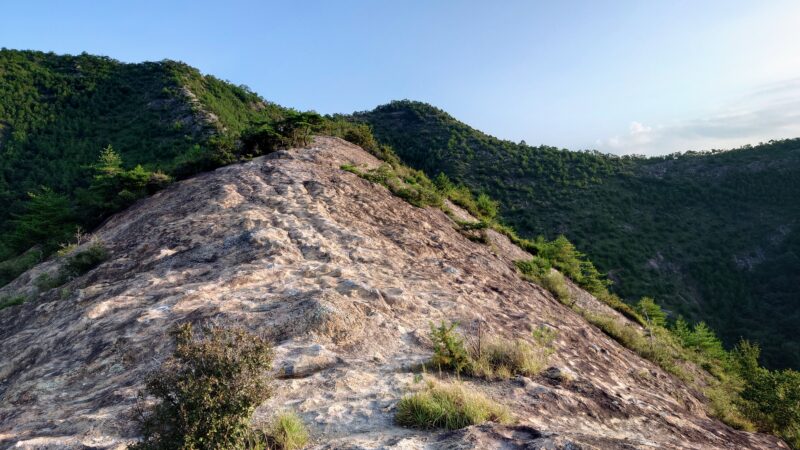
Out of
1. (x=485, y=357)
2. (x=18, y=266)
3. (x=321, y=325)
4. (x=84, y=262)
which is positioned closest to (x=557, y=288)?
(x=485, y=357)

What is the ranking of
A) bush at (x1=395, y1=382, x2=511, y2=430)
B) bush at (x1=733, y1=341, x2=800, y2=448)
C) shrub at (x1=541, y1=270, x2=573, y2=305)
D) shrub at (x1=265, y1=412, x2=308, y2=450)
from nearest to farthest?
shrub at (x1=265, y1=412, x2=308, y2=450) < bush at (x1=395, y1=382, x2=511, y2=430) < bush at (x1=733, y1=341, x2=800, y2=448) < shrub at (x1=541, y1=270, x2=573, y2=305)

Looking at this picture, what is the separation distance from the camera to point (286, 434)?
11.4 feet

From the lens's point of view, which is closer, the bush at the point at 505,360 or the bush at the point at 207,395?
the bush at the point at 207,395

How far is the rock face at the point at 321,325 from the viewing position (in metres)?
4.07

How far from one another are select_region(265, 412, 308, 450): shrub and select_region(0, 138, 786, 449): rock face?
15 centimetres

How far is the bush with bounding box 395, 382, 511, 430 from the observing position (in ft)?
12.3

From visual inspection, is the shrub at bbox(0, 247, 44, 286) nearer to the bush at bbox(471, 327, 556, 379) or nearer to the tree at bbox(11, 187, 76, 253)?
the tree at bbox(11, 187, 76, 253)

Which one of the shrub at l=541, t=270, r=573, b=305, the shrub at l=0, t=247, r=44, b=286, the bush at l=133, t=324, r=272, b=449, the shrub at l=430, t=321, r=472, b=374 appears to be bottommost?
the shrub at l=541, t=270, r=573, b=305

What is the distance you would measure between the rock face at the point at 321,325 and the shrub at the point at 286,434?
0.15m

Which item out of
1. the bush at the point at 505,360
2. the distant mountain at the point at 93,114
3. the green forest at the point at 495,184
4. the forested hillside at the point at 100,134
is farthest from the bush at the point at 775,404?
the distant mountain at the point at 93,114

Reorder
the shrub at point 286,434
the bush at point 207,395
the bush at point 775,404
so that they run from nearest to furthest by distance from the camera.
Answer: the bush at point 207,395, the shrub at point 286,434, the bush at point 775,404

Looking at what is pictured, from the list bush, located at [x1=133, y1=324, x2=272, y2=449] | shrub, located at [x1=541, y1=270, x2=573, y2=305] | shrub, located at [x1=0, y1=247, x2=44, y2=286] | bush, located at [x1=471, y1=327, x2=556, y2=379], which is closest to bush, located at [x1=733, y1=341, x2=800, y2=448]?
shrub, located at [x1=541, y1=270, x2=573, y2=305]

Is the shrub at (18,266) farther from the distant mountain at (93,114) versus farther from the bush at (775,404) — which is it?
the bush at (775,404)

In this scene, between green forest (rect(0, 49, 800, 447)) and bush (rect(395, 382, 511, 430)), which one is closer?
bush (rect(395, 382, 511, 430))
